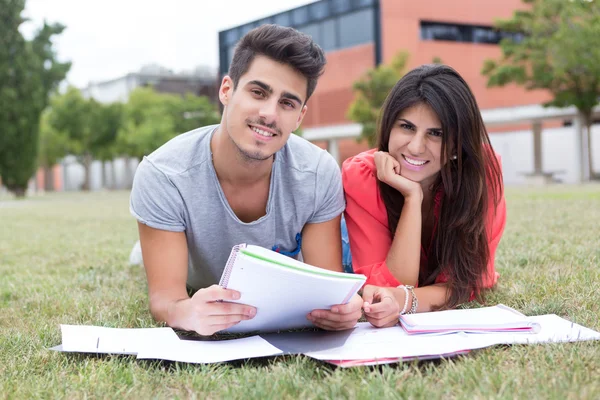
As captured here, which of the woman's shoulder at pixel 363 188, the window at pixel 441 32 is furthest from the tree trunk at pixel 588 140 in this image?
the woman's shoulder at pixel 363 188

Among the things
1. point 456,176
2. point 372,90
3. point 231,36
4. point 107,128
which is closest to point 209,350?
point 456,176

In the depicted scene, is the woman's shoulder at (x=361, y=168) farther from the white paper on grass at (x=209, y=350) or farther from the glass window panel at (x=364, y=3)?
the glass window panel at (x=364, y=3)

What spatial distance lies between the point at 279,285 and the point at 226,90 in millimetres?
1139

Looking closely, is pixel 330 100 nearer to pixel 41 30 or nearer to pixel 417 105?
pixel 41 30

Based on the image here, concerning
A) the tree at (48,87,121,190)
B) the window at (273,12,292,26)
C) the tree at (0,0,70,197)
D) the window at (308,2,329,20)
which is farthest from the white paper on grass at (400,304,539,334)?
the tree at (48,87,121,190)

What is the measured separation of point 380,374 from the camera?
1.93 metres

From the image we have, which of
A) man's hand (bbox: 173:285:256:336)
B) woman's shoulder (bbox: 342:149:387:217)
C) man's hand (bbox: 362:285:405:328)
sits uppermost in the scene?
woman's shoulder (bbox: 342:149:387:217)

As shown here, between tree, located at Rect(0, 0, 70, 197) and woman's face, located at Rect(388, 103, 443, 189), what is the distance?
26538 mm

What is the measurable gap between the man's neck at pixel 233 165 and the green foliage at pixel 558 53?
21459 millimetres

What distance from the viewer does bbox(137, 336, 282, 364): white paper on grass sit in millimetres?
2133

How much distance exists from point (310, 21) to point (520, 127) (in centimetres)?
1478

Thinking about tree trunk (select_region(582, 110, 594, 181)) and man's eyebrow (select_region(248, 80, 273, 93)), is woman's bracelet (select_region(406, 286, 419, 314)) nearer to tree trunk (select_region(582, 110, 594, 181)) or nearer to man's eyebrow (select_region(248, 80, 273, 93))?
man's eyebrow (select_region(248, 80, 273, 93))

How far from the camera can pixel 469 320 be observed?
99.3 inches

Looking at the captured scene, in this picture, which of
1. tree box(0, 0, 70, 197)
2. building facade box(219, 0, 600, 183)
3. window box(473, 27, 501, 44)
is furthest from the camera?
window box(473, 27, 501, 44)
